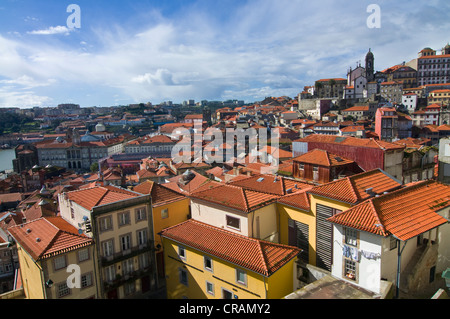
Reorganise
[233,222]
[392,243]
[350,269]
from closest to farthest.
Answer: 1. [392,243]
2. [350,269]
3. [233,222]

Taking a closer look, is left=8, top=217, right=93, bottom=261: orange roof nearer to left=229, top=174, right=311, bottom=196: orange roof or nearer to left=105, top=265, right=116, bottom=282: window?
left=105, top=265, right=116, bottom=282: window

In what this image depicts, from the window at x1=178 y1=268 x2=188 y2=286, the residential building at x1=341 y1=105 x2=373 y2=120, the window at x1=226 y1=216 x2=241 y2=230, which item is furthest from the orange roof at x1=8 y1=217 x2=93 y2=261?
the residential building at x1=341 y1=105 x2=373 y2=120

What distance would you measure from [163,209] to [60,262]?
5.56 metres

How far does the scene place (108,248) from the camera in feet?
48.1

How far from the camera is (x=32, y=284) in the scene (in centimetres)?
1402

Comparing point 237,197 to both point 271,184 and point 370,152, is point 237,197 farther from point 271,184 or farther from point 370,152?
point 370,152

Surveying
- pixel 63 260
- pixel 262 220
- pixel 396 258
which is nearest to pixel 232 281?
pixel 262 220

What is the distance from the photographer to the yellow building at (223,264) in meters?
10.9

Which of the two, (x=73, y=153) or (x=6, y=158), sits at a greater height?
(x=73, y=153)

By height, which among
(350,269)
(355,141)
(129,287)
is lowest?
(129,287)

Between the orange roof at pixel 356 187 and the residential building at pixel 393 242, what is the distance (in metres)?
0.79

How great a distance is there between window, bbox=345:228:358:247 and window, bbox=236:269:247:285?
3795 mm

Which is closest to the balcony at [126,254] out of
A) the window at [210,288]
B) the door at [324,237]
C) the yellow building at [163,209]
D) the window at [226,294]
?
the yellow building at [163,209]

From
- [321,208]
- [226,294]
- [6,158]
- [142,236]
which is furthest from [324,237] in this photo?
[6,158]
